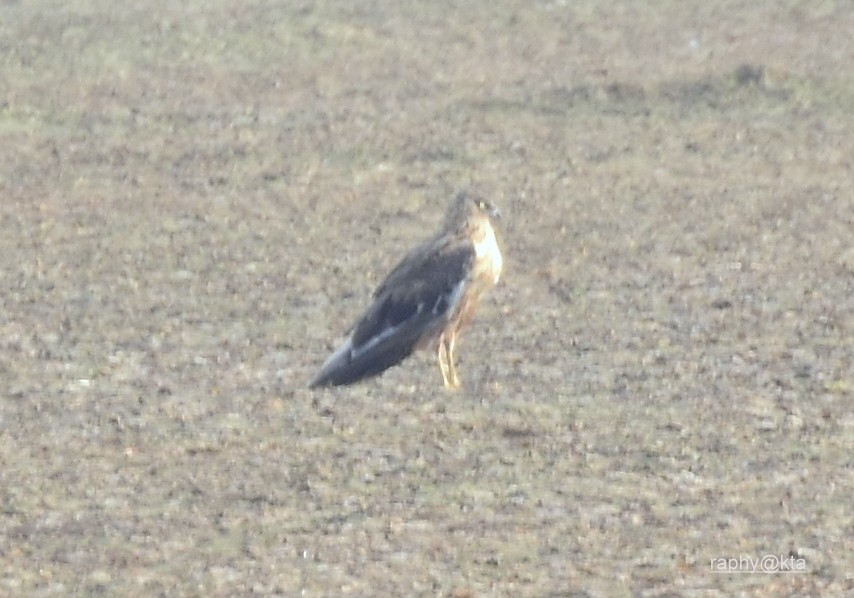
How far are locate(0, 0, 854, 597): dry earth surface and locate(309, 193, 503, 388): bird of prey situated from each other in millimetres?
148

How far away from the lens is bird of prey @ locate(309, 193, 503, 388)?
8156 millimetres

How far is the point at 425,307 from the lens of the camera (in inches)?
329

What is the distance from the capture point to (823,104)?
48.8 ft

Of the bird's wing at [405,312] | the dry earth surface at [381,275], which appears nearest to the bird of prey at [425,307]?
the bird's wing at [405,312]

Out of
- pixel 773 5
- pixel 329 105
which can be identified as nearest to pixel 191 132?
pixel 329 105

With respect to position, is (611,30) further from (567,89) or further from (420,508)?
(420,508)

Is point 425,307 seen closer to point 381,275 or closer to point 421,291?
point 421,291

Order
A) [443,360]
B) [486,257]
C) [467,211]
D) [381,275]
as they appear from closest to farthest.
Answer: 1. [443,360]
2. [486,257]
3. [467,211]
4. [381,275]

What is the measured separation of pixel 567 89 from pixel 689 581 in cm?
967

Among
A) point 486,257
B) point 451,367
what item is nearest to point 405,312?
point 451,367

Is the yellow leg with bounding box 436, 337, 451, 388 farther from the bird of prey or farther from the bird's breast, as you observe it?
the bird's breast

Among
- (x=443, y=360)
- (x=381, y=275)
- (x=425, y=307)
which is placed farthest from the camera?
(x=381, y=275)

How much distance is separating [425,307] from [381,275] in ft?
6.88

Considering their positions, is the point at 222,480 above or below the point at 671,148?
below
